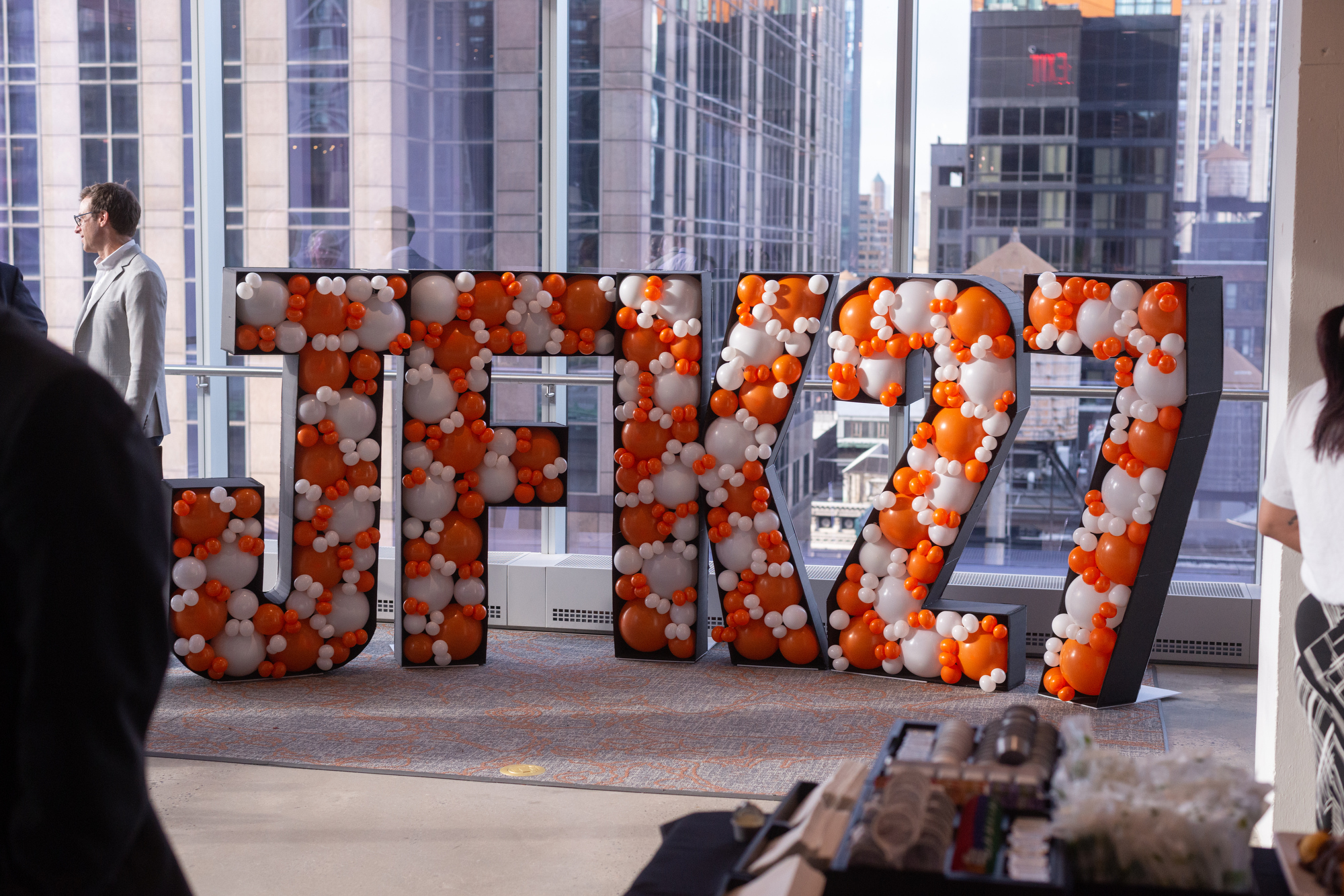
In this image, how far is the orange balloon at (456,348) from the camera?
16.5 feet

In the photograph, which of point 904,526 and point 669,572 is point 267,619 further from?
point 904,526

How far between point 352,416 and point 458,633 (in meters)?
0.97

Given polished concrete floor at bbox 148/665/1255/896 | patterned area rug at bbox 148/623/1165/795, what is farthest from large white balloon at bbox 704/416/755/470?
polished concrete floor at bbox 148/665/1255/896

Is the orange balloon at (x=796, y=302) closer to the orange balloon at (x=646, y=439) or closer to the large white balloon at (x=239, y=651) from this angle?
the orange balloon at (x=646, y=439)

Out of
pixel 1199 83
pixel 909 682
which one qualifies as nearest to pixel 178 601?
pixel 909 682

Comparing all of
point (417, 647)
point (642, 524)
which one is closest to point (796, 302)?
point (642, 524)

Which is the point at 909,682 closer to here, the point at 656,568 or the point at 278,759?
the point at 656,568

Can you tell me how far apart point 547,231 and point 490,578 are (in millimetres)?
1655

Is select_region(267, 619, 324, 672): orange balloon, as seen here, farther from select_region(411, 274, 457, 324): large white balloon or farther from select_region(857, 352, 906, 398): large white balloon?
select_region(857, 352, 906, 398): large white balloon

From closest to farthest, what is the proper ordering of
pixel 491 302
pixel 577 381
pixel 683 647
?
pixel 491 302, pixel 683 647, pixel 577 381

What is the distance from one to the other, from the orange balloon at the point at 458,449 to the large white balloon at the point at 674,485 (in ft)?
2.34

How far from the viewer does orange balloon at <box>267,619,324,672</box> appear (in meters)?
5.02

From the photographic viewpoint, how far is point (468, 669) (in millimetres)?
5184

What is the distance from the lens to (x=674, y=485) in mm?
5141
